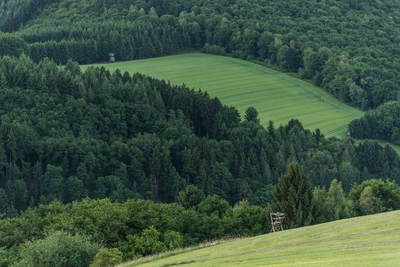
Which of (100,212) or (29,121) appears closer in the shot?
(100,212)

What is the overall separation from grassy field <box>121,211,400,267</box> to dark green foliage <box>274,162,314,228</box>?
54.7ft

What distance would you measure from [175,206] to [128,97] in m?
58.2

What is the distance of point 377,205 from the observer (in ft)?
289

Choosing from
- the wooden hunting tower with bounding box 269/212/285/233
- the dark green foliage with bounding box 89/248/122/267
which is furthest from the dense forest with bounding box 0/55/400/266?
the dark green foliage with bounding box 89/248/122/267

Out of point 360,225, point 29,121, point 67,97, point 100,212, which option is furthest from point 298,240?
point 67,97

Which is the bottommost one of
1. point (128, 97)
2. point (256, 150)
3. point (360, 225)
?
point (256, 150)

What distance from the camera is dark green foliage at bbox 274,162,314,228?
7538 centimetres

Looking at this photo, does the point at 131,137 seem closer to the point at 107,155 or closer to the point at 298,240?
the point at 107,155

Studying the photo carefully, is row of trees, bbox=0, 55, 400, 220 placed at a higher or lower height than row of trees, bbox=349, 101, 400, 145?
higher

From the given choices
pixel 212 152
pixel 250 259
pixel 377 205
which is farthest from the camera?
pixel 212 152

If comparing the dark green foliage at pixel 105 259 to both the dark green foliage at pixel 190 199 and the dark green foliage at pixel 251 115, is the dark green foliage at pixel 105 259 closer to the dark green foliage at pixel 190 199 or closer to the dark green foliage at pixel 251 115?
the dark green foliage at pixel 190 199

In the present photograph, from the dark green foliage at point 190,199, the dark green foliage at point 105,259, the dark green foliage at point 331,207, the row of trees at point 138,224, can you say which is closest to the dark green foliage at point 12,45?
the dark green foliage at point 190,199

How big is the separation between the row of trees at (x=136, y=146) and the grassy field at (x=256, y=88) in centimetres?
1525

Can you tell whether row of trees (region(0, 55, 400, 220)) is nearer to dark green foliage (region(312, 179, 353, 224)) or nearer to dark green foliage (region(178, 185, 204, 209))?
dark green foliage (region(178, 185, 204, 209))
